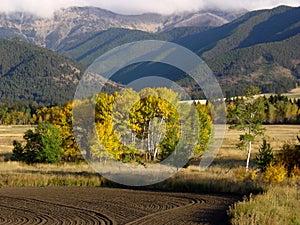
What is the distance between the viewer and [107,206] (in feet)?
77.8

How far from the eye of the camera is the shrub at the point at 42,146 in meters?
55.1

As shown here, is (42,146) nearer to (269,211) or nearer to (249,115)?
(249,115)

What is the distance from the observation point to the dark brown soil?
66.1 ft

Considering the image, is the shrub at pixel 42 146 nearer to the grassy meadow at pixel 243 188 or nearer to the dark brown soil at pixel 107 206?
the grassy meadow at pixel 243 188

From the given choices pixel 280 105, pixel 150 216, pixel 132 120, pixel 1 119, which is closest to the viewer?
pixel 150 216

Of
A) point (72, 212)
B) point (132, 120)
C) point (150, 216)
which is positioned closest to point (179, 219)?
point (150, 216)

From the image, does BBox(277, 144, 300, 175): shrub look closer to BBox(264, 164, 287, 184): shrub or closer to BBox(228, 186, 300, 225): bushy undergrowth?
BBox(264, 164, 287, 184): shrub

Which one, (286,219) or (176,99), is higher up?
(176,99)

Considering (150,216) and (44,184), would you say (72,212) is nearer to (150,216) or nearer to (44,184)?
(150,216)

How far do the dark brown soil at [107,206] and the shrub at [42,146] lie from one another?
79.0 ft

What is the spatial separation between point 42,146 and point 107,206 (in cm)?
3377

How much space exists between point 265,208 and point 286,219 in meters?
1.56

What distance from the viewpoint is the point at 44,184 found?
3353cm

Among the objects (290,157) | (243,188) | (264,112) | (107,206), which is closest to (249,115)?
(290,157)
